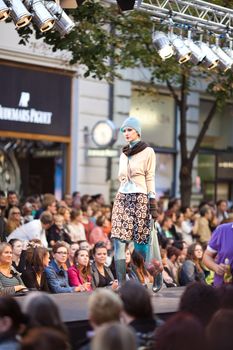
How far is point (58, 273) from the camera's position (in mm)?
11883

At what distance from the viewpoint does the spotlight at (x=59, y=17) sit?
11367 mm

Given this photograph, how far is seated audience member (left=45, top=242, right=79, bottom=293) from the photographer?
11.5 m

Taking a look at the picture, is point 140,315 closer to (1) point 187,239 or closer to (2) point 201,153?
(1) point 187,239

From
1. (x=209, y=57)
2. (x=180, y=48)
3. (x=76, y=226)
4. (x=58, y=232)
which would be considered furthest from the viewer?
(x=76, y=226)

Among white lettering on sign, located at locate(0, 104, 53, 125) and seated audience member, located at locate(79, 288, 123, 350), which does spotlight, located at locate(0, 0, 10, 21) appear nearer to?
seated audience member, located at locate(79, 288, 123, 350)

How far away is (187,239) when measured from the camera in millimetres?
18125

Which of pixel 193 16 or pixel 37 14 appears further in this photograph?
pixel 193 16

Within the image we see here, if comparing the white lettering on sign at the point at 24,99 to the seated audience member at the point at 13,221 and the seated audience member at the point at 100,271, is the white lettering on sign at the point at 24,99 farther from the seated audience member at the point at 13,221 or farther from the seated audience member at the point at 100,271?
the seated audience member at the point at 100,271

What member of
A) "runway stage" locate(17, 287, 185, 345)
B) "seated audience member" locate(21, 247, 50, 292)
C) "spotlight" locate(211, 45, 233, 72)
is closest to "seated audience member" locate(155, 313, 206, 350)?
"runway stage" locate(17, 287, 185, 345)

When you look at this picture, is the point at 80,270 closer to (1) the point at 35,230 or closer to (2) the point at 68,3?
(1) the point at 35,230

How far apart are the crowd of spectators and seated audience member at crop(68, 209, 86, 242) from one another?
0.02m

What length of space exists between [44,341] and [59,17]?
23.1ft

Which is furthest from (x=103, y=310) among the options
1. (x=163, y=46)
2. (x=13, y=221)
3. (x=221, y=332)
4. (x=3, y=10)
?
(x=13, y=221)

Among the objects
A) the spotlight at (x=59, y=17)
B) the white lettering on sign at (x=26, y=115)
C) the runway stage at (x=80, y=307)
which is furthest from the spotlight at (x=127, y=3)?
the white lettering on sign at (x=26, y=115)
